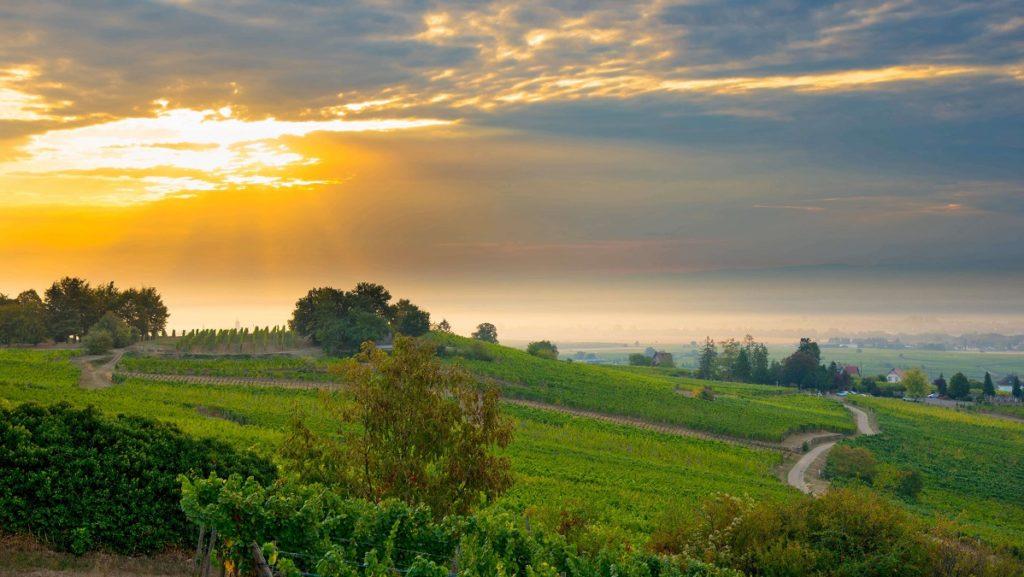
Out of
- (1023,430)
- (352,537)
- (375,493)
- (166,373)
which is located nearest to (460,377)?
(375,493)

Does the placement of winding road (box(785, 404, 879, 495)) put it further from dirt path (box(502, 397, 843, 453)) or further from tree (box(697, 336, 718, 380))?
tree (box(697, 336, 718, 380))

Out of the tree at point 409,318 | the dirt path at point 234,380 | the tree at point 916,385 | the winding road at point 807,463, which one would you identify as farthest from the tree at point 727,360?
the dirt path at point 234,380

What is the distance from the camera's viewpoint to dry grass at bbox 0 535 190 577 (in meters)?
14.9

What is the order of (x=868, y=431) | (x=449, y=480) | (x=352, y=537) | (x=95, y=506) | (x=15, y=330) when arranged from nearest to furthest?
(x=352, y=537) → (x=95, y=506) → (x=449, y=480) → (x=15, y=330) → (x=868, y=431)

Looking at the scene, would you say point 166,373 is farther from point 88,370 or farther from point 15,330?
point 15,330

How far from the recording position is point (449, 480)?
17375 mm

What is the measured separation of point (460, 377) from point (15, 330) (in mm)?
81101

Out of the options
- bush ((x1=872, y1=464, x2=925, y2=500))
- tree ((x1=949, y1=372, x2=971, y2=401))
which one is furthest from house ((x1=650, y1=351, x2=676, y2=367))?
bush ((x1=872, y1=464, x2=925, y2=500))

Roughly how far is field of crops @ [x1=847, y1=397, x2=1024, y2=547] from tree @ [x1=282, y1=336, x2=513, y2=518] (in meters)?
33.3

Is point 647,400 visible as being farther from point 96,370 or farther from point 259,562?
point 259,562

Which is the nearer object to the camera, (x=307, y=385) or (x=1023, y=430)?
(x=307, y=385)

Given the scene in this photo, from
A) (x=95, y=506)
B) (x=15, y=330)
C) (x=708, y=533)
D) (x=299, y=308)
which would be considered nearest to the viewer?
(x=95, y=506)

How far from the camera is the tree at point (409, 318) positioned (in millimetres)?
91062

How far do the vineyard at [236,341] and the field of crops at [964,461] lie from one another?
6617 centimetres
